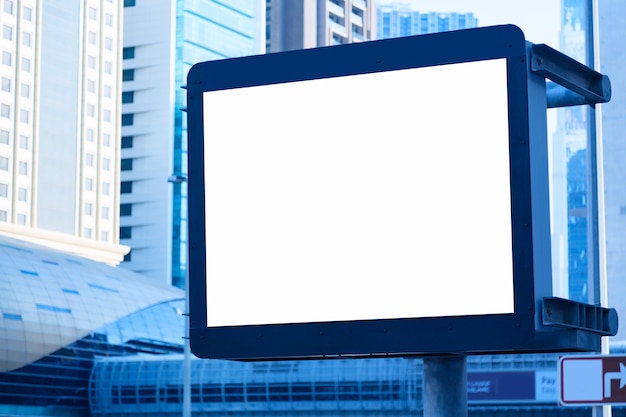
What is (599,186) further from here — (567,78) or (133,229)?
(133,229)

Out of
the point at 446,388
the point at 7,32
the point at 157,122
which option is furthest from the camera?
the point at 157,122

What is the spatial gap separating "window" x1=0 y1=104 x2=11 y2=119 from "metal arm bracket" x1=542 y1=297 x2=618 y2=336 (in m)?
135

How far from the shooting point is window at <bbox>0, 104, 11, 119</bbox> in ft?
454

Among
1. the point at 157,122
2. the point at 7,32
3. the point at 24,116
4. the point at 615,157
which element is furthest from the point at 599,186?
the point at 157,122

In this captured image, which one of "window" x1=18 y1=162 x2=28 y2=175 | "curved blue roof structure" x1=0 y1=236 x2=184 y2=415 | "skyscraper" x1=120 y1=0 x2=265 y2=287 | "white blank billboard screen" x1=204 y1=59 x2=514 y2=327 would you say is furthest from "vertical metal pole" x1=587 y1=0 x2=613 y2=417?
"skyscraper" x1=120 y1=0 x2=265 y2=287

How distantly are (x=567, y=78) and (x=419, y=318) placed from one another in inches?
60.5

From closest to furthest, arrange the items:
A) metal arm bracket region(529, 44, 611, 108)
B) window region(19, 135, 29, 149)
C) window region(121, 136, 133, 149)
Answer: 1. metal arm bracket region(529, 44, 611, 108)
2. window region(19, 135, 29, 149)
3. window region(121, 136, 133, 149)

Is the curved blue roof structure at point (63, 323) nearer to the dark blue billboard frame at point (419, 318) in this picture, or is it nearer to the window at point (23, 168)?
the window at point (23, 168)

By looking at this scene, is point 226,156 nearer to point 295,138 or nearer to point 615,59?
point 295,138

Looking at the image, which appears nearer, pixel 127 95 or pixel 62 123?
pixel 62 123

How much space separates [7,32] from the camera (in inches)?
5551

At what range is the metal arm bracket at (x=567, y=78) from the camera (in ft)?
22.9

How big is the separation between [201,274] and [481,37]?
211cm

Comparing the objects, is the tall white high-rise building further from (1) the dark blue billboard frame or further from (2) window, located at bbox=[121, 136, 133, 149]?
(1) the dark blue billboard frame
